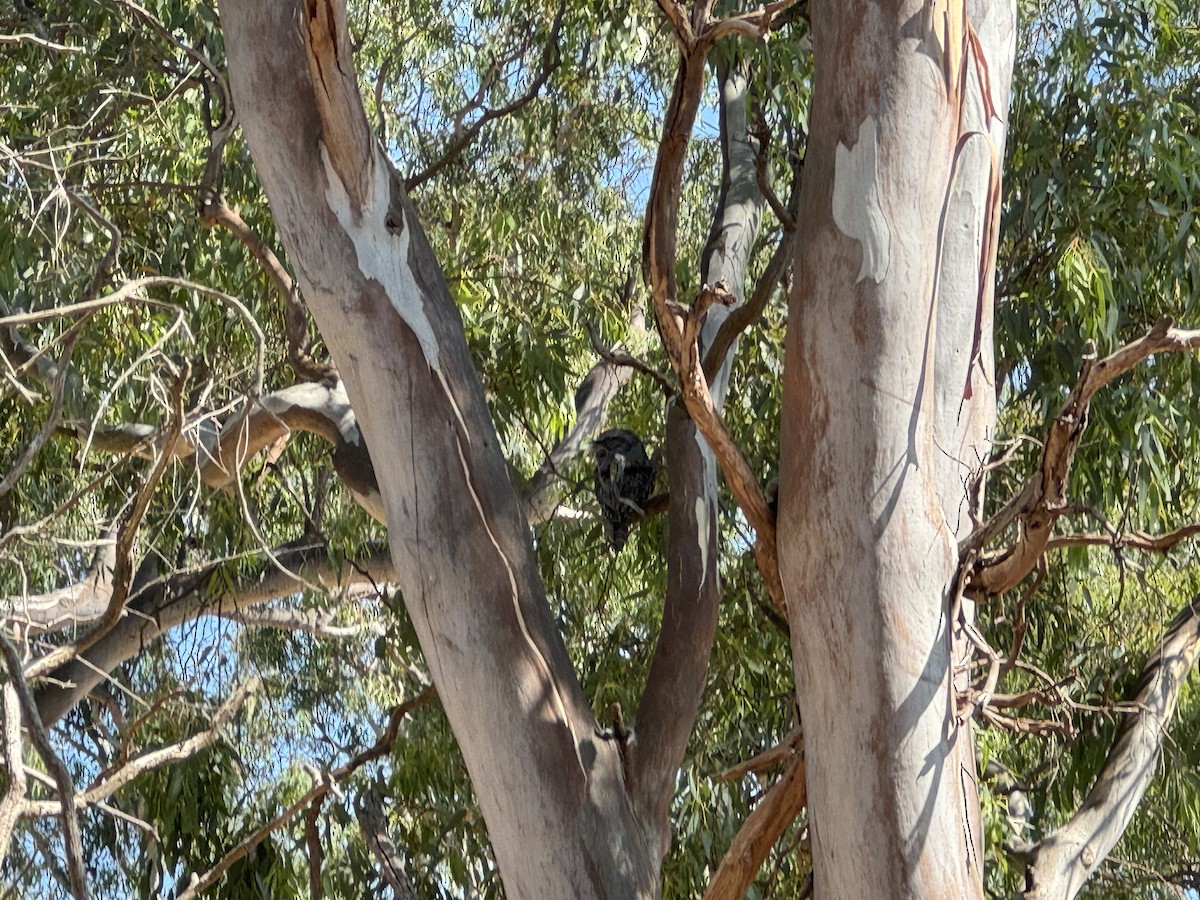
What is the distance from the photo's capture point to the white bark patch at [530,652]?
1866 millimetres

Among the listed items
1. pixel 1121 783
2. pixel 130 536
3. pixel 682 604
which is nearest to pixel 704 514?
pixel 682 604

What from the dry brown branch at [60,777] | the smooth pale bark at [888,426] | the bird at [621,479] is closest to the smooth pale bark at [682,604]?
the bird at [621,479]

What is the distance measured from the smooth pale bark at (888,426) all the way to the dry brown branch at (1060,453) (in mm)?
92

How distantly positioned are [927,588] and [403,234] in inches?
34.6

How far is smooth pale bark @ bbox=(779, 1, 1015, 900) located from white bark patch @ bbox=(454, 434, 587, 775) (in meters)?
Answer: 0.32

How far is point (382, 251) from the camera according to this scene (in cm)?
201

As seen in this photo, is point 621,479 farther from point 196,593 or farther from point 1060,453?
point 196,593

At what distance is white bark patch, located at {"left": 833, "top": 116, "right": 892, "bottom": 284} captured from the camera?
1.75m

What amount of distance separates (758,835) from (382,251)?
0.92m

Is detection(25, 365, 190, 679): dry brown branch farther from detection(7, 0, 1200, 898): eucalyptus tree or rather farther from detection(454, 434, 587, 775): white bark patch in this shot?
detection(454, 434, 587, 775): white bark patch

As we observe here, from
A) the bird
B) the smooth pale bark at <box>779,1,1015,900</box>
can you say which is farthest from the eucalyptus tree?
the bird

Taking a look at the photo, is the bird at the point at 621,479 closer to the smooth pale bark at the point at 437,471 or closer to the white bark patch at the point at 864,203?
the smooth pale bark at the point at 437,471

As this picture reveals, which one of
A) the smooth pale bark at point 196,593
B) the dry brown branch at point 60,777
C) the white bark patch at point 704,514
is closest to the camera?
the dry brown branch at point 60,777

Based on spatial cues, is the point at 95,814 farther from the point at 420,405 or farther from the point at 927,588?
the point at 927,588
